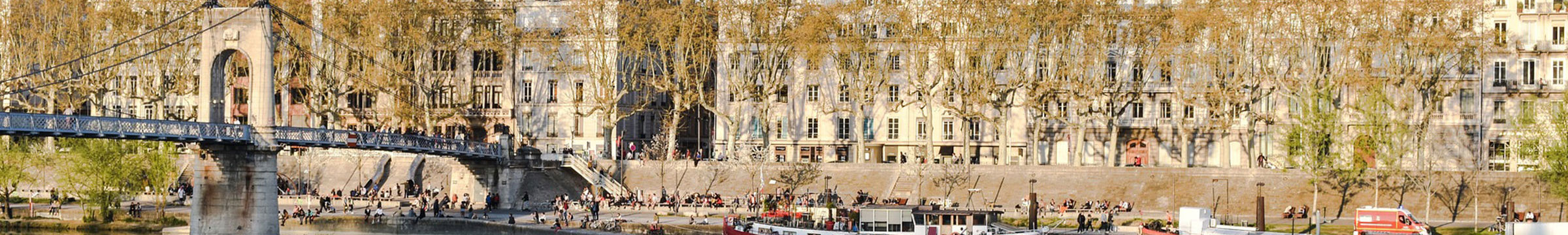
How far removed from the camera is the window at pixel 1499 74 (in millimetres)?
124438

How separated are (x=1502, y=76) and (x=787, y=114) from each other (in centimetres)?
4095

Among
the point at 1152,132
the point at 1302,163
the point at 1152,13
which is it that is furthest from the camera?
the point at 1152,132

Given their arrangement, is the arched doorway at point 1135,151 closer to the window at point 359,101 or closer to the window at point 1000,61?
the window at point 1000,61

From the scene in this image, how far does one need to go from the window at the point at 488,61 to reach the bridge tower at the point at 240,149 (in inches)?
1729

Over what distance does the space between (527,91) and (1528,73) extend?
192ft

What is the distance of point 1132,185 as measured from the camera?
117188 mm

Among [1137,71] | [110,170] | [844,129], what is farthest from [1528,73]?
[110,170]

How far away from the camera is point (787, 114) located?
13838cm

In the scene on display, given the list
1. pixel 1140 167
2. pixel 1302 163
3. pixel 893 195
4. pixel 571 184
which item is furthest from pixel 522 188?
pixel 1302 163

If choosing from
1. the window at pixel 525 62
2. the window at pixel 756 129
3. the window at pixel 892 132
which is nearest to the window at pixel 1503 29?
the window at pixel 892 132

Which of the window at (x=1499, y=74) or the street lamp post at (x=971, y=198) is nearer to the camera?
the street lamp post at (x=971, y=198)

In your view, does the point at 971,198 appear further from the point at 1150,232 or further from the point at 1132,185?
the point at 1150,232

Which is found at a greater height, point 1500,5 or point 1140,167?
point 1500,5

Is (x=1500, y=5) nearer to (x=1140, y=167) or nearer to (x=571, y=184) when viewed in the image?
(x=1140, y=167)
